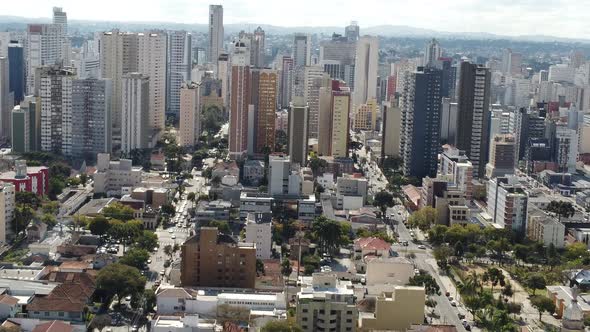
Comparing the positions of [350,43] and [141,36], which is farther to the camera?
[350,43]

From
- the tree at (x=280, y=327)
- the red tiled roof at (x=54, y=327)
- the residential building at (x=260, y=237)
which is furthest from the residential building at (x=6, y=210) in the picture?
the tree at (x=280, y=327)

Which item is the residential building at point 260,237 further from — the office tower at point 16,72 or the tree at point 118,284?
the office tower at point 16,72

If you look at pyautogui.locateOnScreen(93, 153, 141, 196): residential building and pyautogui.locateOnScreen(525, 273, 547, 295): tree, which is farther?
pyautogui.locateOnScreen(93, 153, 141, 196): residential building

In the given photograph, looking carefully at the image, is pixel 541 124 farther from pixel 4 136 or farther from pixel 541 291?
pixel 4 136

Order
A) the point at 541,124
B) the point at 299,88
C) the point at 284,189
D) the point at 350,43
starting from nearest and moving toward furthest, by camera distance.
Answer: the point at 284,189
the point at 541,124
the point at 299,88
the point at 350,43

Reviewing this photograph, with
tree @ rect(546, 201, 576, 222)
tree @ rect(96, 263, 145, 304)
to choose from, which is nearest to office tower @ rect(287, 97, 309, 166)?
tree @ rect(546, 201, 576, 222)

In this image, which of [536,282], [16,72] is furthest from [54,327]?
[16,72]

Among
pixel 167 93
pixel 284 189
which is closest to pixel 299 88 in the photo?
pixel 167 93

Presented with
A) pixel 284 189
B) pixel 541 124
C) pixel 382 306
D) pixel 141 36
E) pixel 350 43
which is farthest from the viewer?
pixel 350 43

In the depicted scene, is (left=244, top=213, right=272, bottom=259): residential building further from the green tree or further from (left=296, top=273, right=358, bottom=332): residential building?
(left=296, top=273, right=358, bottom=332): residential building
